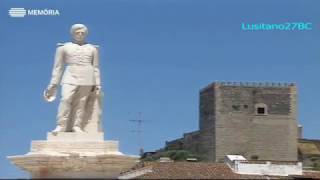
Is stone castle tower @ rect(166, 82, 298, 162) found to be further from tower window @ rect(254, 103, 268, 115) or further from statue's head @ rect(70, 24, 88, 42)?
statue's head @ rect(70, 24, 88, 42)

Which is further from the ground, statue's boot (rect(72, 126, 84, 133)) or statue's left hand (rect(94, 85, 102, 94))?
statue's left hand (rect(94, 85, 102, 94))

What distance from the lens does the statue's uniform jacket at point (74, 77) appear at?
16453mm

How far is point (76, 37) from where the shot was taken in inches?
670

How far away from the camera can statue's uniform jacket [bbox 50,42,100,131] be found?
16.5m

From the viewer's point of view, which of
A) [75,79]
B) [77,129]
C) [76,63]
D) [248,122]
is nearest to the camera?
[77,129]

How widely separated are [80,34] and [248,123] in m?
100.0

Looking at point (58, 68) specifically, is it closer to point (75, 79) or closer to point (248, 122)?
point (75, 79)

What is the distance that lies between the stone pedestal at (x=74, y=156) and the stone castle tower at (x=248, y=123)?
96.3 meters

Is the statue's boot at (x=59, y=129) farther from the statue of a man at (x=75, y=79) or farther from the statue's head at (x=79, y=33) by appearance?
the statue's head at (x=79, y=33)

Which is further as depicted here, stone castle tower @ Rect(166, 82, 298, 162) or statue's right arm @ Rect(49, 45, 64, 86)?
stone castle tower @ Rect(166, 82, 298, 162)

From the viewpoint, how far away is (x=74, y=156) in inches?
626

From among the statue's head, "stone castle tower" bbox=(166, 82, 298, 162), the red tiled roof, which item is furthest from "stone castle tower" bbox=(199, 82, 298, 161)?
the statue's head

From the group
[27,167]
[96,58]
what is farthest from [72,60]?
[27,167]

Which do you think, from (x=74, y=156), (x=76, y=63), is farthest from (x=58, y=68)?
(x=74, y=156)
